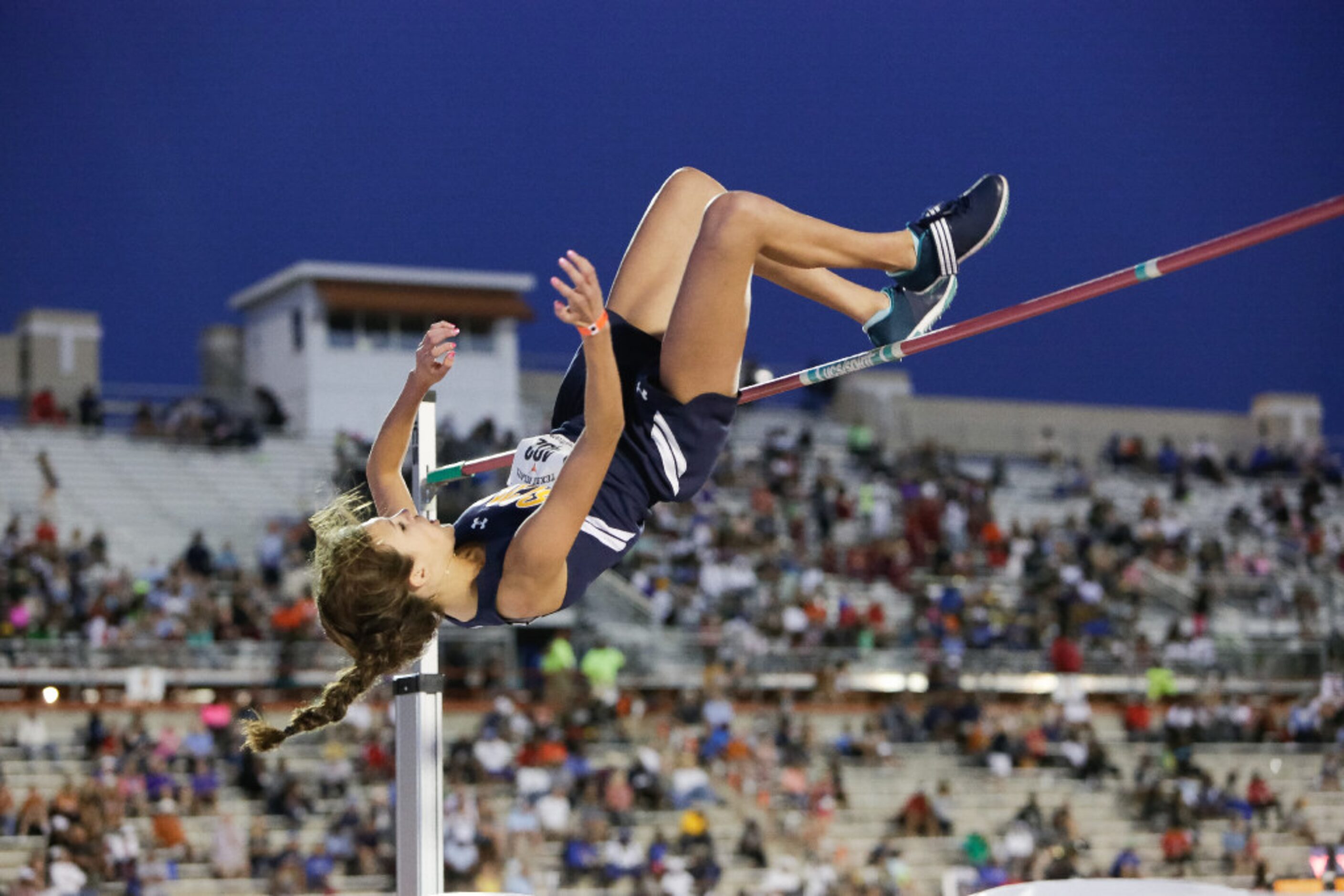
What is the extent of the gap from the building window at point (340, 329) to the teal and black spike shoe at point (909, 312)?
14.0m

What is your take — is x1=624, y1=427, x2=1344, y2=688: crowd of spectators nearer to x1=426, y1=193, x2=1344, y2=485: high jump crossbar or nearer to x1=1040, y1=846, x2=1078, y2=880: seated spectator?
x1=1040, y1=846, x2=1078, y2=880: seated spectator

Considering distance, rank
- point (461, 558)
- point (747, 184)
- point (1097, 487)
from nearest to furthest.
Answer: point (461, 558)
point (1097, 487)
point (747, 184)

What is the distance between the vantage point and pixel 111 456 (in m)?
12.6

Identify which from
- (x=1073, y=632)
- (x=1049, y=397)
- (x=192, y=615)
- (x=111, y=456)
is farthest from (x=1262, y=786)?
(x=1049, y=397)

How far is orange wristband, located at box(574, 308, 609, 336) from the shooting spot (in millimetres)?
2379

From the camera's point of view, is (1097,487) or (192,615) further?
Answer: (1097,487)

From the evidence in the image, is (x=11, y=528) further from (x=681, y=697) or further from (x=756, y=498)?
(x=756, y=498)

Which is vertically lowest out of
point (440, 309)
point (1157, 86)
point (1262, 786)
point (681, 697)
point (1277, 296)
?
point (1262, 786)

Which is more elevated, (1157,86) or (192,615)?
(1157,86)

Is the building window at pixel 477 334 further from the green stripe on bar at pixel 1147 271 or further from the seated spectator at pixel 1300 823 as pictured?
the green stripe on bar at pixel 1147 271

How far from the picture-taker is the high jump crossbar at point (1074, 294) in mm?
2059

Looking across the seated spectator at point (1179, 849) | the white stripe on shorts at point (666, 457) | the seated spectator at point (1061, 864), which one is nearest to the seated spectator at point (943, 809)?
the seated spectator at point (1061, 864)

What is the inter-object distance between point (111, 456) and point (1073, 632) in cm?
786

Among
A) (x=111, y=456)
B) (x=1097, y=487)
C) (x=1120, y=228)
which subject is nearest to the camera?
(x=111, y=456)
